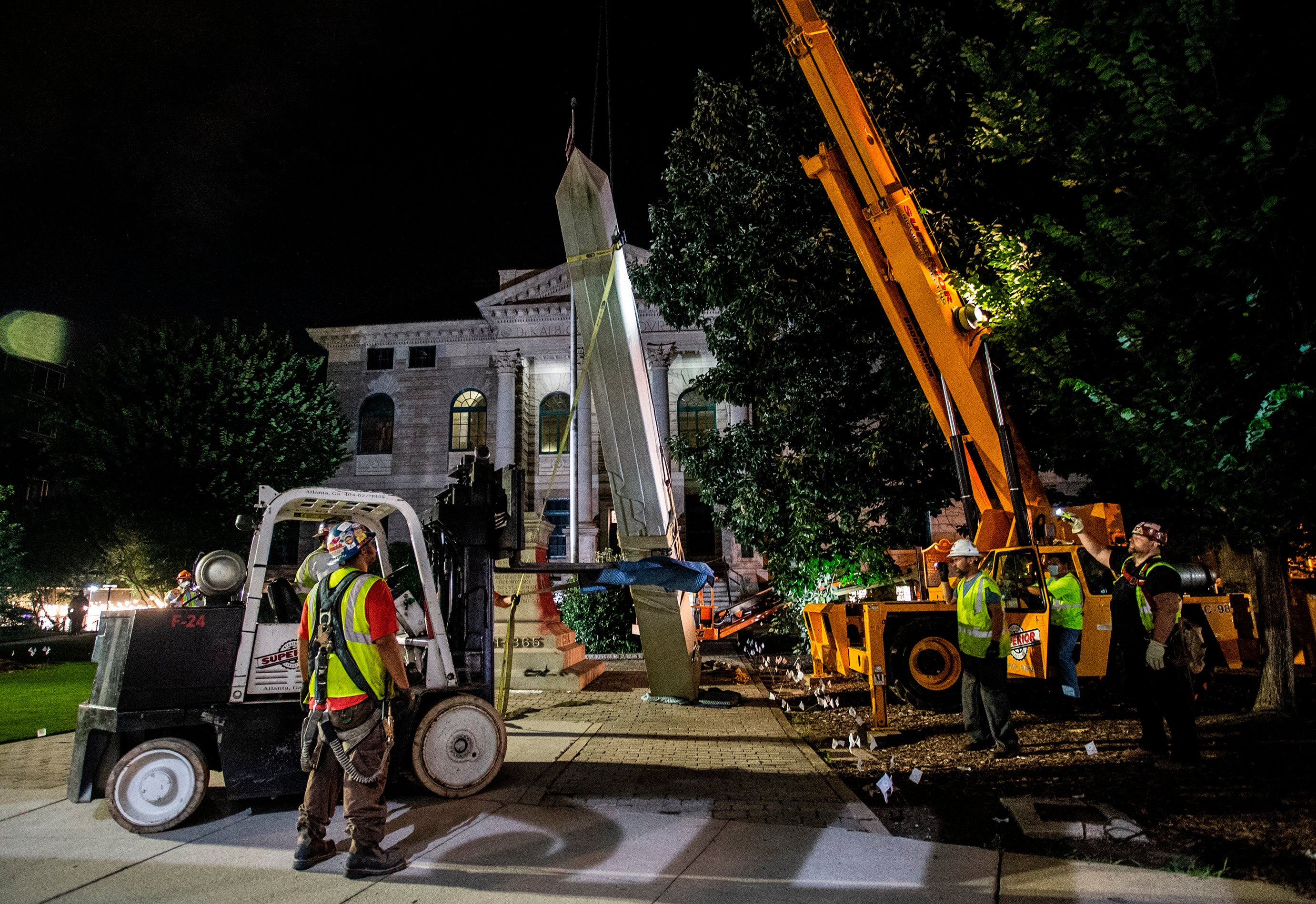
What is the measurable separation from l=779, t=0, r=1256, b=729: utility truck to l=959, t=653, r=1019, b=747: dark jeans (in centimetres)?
102

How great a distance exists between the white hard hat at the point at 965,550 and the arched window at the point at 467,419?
30826 millimetres

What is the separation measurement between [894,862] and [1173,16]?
5933 mm

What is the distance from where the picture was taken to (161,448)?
19.8m

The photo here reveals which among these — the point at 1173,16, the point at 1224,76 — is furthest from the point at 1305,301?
the point at 1173,16

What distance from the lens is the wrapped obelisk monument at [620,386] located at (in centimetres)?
847

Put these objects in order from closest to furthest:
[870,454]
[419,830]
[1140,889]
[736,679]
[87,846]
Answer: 1. [1140,889]
2. [87,846]
3. [419,830]
4. [870,454]
5. [736,679]

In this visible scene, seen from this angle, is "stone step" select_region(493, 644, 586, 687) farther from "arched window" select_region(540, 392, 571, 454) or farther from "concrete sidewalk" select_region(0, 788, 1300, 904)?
"arched window" select_region(540, 392, 571, 454)

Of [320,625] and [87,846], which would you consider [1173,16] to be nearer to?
[320,625]

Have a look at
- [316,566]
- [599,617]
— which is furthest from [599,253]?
[599,617]

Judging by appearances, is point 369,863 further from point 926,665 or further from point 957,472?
point 957,472

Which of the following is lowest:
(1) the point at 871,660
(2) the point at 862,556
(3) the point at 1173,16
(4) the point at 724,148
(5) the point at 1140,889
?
(5) the point at 1140,889

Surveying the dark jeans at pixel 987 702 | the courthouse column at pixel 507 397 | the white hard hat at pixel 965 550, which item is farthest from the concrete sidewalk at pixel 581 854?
the courthouse column at pixel 507 397

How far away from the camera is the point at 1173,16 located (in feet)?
17.1

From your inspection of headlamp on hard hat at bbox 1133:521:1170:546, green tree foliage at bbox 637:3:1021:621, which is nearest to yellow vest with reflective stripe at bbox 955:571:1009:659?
headlamp on hard hat at bbox 1133:521:1170:546
